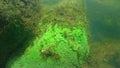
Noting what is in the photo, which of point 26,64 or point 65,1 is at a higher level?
point 65,1

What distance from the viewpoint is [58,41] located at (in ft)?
21.5

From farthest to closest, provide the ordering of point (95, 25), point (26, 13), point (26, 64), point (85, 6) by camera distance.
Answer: point (85, 6)
point (95, 25)
point (26, 13)
point (26, 64)

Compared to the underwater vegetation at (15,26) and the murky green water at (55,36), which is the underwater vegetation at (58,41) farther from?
the underwater vegetation at (15,26)

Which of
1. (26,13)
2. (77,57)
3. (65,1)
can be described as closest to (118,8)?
(65,1)

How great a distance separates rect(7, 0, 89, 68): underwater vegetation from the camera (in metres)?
6.28

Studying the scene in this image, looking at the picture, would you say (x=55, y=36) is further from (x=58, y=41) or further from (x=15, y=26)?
(x=15, y=26)

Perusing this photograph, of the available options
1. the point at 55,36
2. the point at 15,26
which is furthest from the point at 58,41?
the point at 15,26

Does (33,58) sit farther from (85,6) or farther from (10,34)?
(85,6)

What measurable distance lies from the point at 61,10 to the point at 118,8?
1.84 meters

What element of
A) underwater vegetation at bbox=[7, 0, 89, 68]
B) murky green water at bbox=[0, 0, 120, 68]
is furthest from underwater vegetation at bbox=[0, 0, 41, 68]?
underwater vegetation at bbox=[7, 0, 89, 68]

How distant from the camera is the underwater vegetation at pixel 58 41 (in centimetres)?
628

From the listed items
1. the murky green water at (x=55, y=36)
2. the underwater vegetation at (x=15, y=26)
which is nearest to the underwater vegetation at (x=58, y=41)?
the murky green water at (x=55, y=36)

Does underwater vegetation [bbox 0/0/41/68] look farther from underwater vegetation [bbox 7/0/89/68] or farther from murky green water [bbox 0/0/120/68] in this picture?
underwater vegetation [bbox 7/0/89/68]

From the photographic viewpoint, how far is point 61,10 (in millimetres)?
7215
